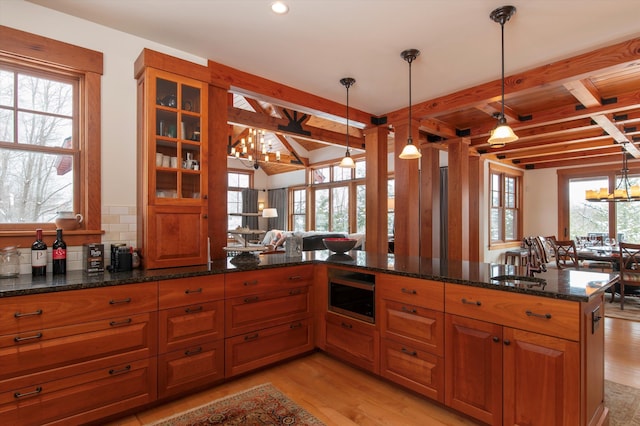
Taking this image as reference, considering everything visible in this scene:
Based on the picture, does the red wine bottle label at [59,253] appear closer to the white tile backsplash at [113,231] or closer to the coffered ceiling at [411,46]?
the white tile backsplash at [113,231]

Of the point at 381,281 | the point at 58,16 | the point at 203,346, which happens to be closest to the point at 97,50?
the point at 58,16

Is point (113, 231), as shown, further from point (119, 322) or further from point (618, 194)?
point (618, 194)

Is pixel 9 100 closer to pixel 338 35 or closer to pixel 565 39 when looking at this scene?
pixel 338 35

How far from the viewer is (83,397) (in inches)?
76.5

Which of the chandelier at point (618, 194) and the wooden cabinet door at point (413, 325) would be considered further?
the chandelier at point (618, 194)

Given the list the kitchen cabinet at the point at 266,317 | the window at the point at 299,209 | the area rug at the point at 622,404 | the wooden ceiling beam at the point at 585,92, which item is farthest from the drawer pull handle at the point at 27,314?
the window at the point at 299,209

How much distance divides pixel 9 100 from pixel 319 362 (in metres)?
3.08

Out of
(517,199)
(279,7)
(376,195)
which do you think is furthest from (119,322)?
(517,199)

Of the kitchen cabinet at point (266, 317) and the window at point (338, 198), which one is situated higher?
the window at point (338, 198)

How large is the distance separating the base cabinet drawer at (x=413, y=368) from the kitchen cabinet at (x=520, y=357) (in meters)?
0.08

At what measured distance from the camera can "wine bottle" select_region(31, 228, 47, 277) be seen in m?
2.16

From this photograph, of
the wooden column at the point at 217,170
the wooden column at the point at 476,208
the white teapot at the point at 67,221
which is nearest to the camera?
the white teapot at the point at 67,221

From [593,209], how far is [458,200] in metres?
3.80

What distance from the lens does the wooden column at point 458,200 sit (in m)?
5.43
